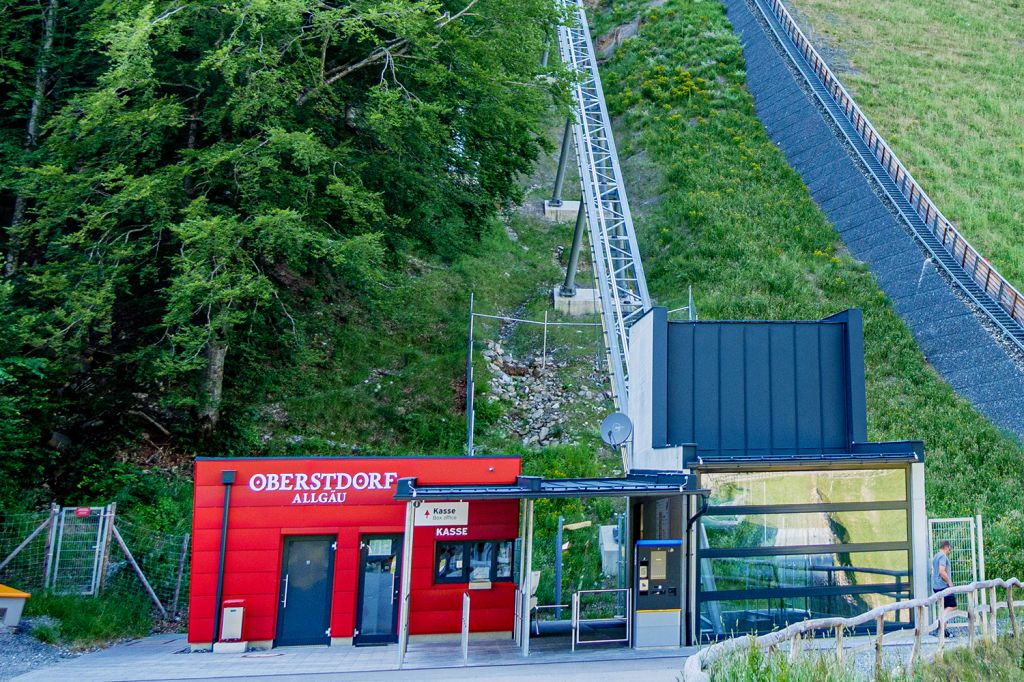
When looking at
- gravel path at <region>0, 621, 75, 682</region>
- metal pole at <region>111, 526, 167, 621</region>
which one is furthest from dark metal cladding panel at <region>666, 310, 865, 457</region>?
gravel path at <region>0, 621, 75, 682</region>

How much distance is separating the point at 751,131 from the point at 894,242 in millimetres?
16730

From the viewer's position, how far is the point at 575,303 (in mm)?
37344

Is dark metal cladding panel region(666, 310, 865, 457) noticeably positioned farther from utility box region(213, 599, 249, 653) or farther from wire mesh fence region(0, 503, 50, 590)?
wire mesh fence region(0, 503, 50, 590)

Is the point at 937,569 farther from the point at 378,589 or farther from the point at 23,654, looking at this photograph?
the point at 23,654

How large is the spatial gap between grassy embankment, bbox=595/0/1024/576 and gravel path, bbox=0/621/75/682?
1802cm

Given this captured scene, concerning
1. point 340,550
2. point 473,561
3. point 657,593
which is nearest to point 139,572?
point 340,550

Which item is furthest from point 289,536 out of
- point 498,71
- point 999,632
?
point 498,71

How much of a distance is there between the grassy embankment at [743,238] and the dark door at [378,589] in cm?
1239

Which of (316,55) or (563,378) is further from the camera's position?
(563,378)

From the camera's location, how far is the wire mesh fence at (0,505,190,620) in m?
17.5

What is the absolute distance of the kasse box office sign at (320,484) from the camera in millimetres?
16078

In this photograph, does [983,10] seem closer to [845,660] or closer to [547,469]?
[547,469]

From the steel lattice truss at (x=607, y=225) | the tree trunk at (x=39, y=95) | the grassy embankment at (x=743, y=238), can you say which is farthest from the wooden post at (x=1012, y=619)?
the tree trunk at (x=39, y=95)

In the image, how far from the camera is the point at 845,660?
394 inches
